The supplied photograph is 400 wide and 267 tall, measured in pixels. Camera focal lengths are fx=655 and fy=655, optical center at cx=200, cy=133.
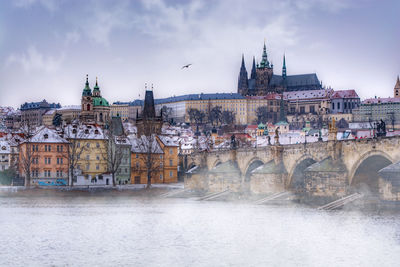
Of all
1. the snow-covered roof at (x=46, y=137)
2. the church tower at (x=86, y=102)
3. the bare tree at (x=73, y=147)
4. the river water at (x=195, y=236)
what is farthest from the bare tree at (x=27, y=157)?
the church tower at (x=86, y=102)

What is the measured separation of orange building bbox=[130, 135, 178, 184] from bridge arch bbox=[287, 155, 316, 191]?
23.8 m

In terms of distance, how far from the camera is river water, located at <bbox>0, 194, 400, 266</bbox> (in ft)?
94.9

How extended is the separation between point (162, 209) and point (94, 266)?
76.3 feet

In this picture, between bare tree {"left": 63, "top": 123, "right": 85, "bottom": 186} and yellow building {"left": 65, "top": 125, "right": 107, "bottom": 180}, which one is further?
yellow building {"left": 65, "top": 125, "right": 107, "bottom": 180}

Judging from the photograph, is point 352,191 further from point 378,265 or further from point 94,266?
point 94,266

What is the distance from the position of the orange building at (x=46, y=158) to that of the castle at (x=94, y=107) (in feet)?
244

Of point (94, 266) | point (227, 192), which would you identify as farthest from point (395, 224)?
point (227, 192)

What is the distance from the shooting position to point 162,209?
167 ft

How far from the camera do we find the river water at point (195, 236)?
1139 inches

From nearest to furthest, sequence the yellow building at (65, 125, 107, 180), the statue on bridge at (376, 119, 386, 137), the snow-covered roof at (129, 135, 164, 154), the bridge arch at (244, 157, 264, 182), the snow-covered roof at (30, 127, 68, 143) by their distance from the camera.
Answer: the statue on bridge at (376, 119, 386, 137) → the bridge arch at (244, 157, 264, 182) → the snow-covered roof at (30, 127, 68, 143) → the yellow building at (65, 125, 107, 180) → the snow-covered roof at (129, 135, 164, 154)

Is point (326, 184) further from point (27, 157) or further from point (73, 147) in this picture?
point (27, 157)

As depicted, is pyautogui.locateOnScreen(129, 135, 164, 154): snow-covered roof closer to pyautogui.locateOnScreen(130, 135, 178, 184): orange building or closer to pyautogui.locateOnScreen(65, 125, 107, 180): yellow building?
pyautogui.locateOnScreen(130, 135, 178, 184): orange building

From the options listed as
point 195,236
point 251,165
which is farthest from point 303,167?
point 195,236

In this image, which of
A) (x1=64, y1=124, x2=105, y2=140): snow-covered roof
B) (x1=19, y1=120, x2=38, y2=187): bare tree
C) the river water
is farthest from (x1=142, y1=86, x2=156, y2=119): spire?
the river water
